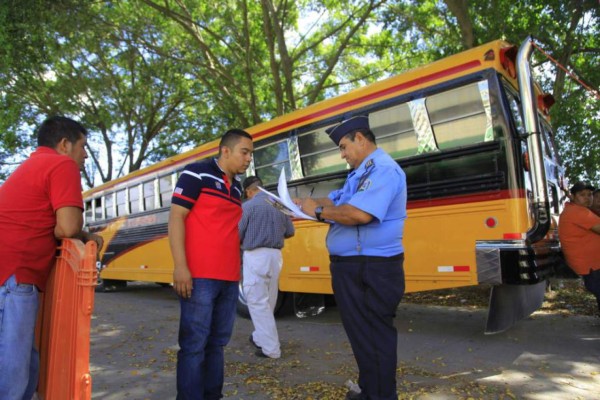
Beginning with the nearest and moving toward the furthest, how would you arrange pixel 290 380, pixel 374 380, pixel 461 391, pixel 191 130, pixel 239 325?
1. pixel 374 380
2. pixel 461 391
3. pixel 290 380
4. pixel 239 325
5. pixel 191 130

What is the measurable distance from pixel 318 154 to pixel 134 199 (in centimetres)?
587

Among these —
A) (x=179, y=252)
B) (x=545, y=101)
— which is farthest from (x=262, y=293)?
(x=545, y=101)

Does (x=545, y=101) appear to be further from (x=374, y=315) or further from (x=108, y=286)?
(x=108, y=286)

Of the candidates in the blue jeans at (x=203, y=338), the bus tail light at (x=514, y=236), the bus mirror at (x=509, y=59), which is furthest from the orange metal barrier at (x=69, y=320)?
the bus mirror at (x=509, y=59)

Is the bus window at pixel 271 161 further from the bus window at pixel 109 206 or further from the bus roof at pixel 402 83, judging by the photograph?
the bus window at pixel 109 206

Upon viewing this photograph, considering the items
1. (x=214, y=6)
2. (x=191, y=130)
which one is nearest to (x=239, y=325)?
(x=214, y=6)

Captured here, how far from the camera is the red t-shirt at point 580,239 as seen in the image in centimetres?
510

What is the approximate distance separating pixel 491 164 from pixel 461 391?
2246 millimetres

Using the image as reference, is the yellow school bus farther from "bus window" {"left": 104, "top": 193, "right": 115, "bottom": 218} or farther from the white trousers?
"bus window" {"left": 104, "top": 193, "right": 115, "bottom": 218}

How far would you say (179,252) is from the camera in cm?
284

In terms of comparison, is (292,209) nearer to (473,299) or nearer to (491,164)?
(491,164)

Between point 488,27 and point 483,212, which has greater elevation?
point 488,27

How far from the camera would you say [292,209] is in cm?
300

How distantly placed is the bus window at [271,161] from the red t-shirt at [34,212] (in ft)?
14.6
